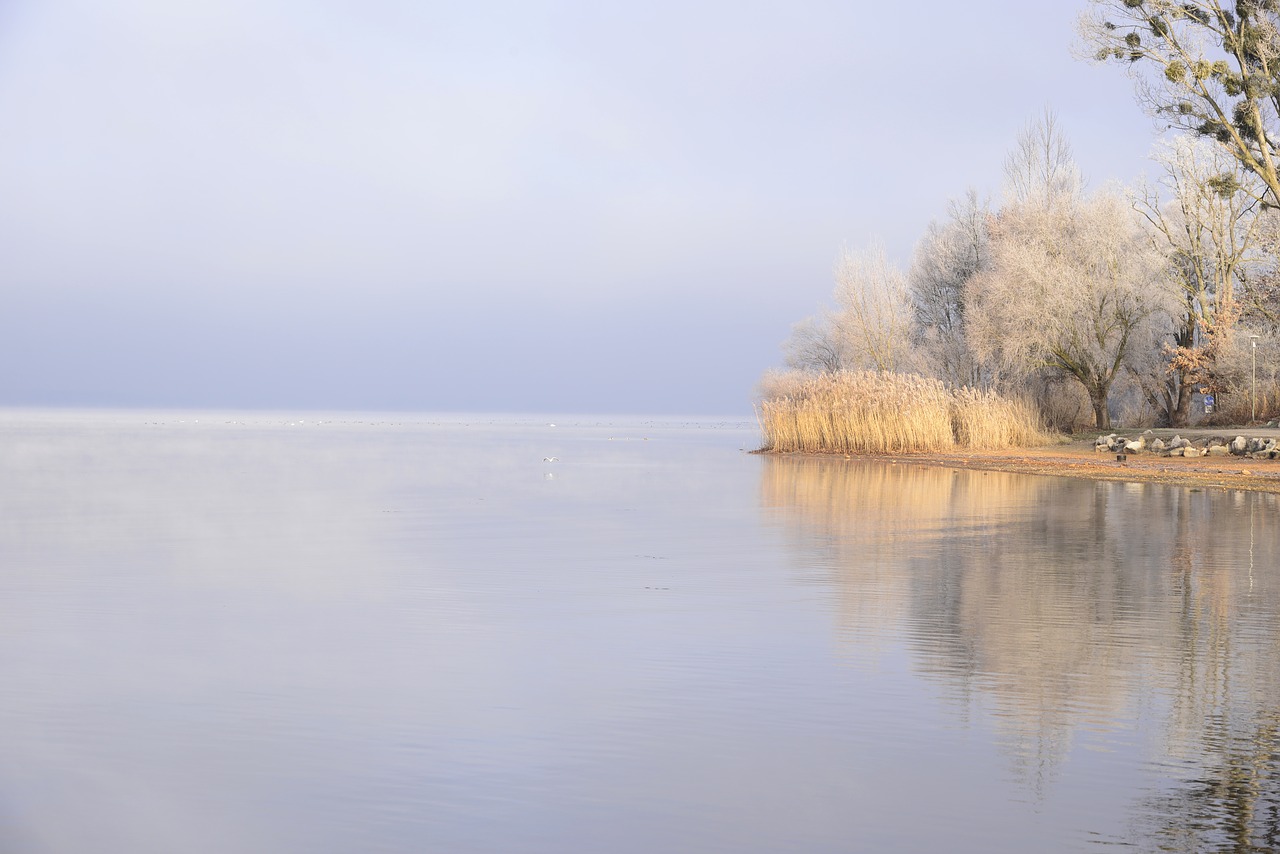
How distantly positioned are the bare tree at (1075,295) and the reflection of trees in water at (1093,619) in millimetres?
19887

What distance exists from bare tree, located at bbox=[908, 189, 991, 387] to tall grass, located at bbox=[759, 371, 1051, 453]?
20.0ft

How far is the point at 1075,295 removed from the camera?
3653 cm

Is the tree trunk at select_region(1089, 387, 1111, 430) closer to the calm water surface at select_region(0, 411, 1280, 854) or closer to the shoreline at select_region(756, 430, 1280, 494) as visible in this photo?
the shoreline at select_region(756, 430, 1280, 494)

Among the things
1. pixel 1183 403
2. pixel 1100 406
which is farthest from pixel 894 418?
pixel 1183 403

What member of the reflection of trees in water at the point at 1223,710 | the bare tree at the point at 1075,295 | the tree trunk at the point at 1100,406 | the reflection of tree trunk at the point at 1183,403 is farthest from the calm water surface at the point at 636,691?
the reflection of tree trunk at the point at 1183,403

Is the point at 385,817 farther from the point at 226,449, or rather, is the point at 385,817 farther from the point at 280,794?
the point at 226,449

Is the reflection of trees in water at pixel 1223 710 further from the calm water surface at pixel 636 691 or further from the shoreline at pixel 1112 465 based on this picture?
the shoreline at pixel 1112 465

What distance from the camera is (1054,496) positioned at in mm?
19594

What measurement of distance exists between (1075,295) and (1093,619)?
30715 mm

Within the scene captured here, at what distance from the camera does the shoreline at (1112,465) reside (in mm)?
21702

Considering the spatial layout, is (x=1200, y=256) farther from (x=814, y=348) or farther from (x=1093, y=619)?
(x=1093, y=619)

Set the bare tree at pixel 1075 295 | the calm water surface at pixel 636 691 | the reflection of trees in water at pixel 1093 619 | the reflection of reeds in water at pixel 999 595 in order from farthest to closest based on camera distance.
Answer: the bare tree at pixel 1075 295 → the reflection of reeds in water at pixel 999 595 → the reflection of trees in water at pixel 1093 619 → the calm water surface at pixel 636 691

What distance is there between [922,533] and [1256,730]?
843 cm

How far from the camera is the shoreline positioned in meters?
21.7
